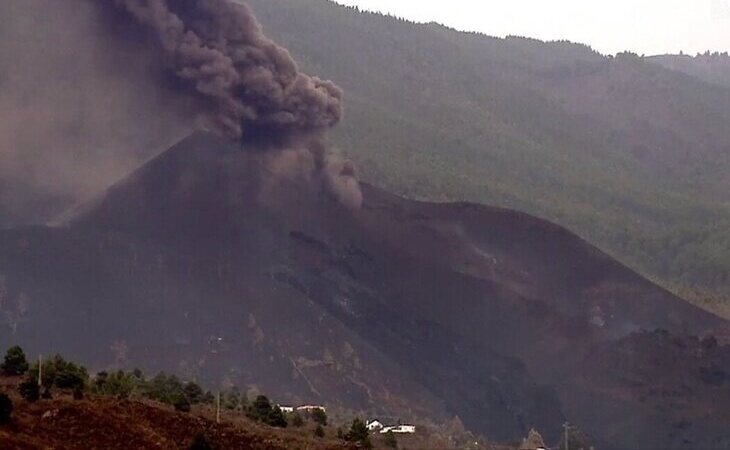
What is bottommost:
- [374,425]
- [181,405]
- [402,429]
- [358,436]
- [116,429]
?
[402,429]

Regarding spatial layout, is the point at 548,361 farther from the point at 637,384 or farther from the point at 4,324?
the point at 4,324

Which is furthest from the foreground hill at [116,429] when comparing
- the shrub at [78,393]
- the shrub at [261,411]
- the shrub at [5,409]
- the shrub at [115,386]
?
the shrub at [261,411]

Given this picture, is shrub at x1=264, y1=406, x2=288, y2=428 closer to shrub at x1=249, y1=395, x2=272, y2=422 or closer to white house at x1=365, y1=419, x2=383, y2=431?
shrub at x1=249, y1=395, x2=272, y2=422

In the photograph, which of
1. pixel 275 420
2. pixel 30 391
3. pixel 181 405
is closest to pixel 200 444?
pixel 30 391

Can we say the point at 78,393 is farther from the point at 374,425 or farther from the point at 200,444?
the point at 374,425

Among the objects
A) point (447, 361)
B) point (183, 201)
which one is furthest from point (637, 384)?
point (183, 201)

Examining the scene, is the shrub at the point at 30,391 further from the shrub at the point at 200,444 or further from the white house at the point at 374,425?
the white house at the point at 374,425
